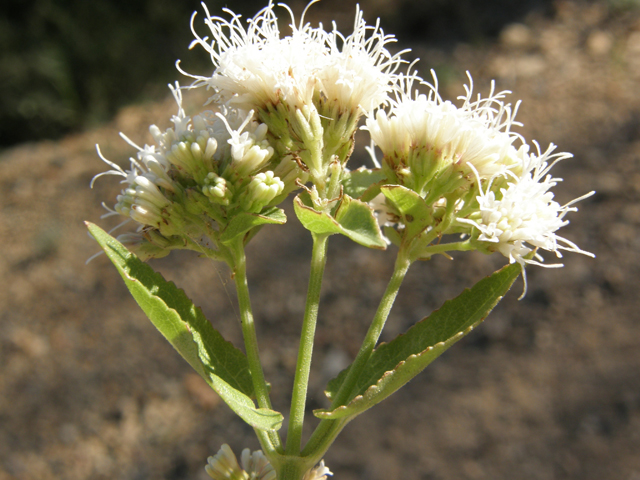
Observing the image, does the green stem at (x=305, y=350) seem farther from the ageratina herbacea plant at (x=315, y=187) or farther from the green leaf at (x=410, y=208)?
the green leaf at (x=410, y=208)

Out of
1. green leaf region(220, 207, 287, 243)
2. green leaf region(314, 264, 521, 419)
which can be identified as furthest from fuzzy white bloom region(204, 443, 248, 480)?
green leaf region(220, 207, 287, 243)

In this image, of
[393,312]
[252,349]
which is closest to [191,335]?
[252,349]

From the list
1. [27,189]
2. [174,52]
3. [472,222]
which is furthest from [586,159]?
[27,189]

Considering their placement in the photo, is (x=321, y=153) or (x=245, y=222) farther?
(x=321, y=153)

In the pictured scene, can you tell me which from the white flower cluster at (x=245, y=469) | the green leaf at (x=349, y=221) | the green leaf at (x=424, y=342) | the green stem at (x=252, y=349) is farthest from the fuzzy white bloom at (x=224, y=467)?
the green leaf at (x=349, y=221)

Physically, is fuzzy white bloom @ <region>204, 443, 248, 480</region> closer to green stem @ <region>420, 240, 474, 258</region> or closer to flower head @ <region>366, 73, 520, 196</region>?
green stem @ <region>420, 240, 474, 258</region>

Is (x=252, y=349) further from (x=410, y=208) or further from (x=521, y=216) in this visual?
(x=521, y=216)

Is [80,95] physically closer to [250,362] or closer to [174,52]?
[174,52]
